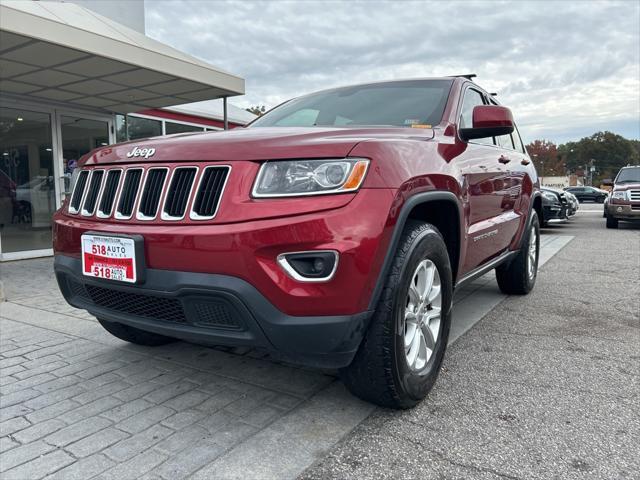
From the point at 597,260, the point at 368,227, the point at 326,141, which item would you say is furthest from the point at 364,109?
the point at 597,260

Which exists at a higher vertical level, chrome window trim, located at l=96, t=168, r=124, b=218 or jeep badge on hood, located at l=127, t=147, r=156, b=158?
jeep badge on hood, located at l=127, t=147, r=156, b=158

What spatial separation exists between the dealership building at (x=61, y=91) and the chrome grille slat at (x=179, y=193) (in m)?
4.20

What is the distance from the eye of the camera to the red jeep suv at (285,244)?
193cm

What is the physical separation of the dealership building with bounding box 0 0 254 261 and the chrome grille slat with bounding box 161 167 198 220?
4.20 m

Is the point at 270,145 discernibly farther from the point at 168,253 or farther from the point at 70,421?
the point at 70,421

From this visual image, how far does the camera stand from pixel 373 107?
325cm

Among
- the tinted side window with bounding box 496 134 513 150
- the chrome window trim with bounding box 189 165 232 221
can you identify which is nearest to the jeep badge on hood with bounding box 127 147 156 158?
the chrome window trim with bounding box 189 165 232 221

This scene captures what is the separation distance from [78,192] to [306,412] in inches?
66.8

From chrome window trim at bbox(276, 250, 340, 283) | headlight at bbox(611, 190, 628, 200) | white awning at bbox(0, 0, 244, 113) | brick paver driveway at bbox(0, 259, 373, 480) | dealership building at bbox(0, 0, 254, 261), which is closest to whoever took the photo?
chrome window trim at bbox(276, 250, 340, 283)

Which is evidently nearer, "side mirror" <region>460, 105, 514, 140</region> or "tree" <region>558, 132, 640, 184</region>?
"side mirror" <region>460, 105, 514, 140</region>

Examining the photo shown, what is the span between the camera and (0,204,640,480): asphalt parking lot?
6.52 ft

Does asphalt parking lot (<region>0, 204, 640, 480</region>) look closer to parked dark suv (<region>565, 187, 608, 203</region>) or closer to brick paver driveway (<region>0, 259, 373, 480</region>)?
brick paver driveway (<region>0, 259, 373, 480</region>)

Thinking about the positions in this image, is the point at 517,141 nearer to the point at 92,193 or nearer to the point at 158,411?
the point at 92,193

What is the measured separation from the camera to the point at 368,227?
6.44 ft
